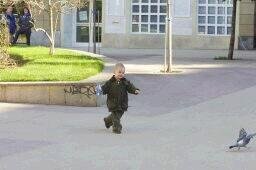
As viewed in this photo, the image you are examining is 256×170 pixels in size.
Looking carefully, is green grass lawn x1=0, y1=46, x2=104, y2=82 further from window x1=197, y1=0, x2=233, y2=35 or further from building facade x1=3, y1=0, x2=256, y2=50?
window x1=197, y1=0, x2=233, y2=35

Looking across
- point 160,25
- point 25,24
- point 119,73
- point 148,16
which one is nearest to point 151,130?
point 119,73

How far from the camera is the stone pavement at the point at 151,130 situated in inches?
341

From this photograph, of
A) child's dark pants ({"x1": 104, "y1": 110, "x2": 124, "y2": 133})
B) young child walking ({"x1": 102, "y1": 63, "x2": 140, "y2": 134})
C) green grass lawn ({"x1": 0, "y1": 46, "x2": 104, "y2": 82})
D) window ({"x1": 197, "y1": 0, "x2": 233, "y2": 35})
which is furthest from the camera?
window ({"x1": 197, "y1": 0, "x2": 233, "y2": 35})

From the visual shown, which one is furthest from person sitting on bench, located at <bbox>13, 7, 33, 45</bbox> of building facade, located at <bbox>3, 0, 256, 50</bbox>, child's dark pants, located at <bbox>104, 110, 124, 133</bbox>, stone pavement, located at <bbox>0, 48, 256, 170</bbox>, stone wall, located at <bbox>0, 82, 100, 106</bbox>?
child's dark pants, located at <bbox>104, 110, 124, 133</bbox>

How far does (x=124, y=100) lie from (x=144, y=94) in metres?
4.54

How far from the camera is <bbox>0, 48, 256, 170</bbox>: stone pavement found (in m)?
8.67

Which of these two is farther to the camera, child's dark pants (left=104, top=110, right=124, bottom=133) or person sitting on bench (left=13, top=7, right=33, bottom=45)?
person sitting on bench (left=13, top=7, right=33, bottom=45)

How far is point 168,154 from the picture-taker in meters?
9.12

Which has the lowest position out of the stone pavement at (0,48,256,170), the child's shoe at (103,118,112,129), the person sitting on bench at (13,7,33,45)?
the stone pavement at (0,48,256,170)

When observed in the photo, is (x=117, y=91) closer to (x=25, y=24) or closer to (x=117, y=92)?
(x=117, y=92)

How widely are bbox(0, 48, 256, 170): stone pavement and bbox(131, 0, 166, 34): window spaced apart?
14.5 metres

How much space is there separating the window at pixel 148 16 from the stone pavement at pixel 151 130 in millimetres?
14467

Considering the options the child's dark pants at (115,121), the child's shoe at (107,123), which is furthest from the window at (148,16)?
the child's dark pants at (115,121)

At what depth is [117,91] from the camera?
11.0 metres
